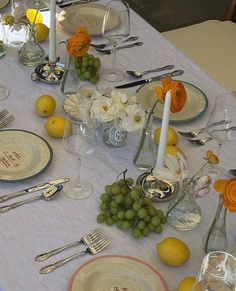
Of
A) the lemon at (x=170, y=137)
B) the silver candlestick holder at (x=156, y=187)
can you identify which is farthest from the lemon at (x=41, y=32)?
the silver candlestick holder at (x=156, y=187)

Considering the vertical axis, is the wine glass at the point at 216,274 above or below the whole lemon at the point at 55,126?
above

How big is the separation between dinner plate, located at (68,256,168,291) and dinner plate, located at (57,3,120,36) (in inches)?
39.0

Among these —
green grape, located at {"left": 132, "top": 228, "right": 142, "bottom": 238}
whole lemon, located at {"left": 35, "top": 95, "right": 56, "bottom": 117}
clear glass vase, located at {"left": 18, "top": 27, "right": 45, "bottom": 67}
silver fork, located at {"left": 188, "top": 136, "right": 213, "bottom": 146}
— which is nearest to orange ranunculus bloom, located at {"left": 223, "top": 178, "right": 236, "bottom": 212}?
green grape, located at {"left": 132, "top": 228, "right": 142, "bottom": 238}

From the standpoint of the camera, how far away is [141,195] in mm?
1247

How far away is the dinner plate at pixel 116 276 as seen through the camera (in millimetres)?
1146

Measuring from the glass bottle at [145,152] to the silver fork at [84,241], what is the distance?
24 centimetres

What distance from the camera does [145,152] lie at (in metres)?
1.45

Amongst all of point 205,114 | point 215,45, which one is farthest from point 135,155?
point 215,45

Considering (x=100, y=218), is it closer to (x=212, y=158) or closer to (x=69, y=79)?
(x=212, y=158)

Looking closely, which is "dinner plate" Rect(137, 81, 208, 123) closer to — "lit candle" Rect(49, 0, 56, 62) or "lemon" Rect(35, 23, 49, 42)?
"lit candle" Rect(49, 0, 56, 62)

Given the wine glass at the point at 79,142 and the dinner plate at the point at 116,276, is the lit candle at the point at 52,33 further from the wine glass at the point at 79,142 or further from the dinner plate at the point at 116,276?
the dinner plate at the point at 116,276

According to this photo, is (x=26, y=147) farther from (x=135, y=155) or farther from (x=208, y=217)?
(x=208, y=217)

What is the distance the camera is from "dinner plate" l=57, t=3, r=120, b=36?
2010mm

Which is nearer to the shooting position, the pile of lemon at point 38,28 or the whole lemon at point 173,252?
the whole lemon at point 173,252
